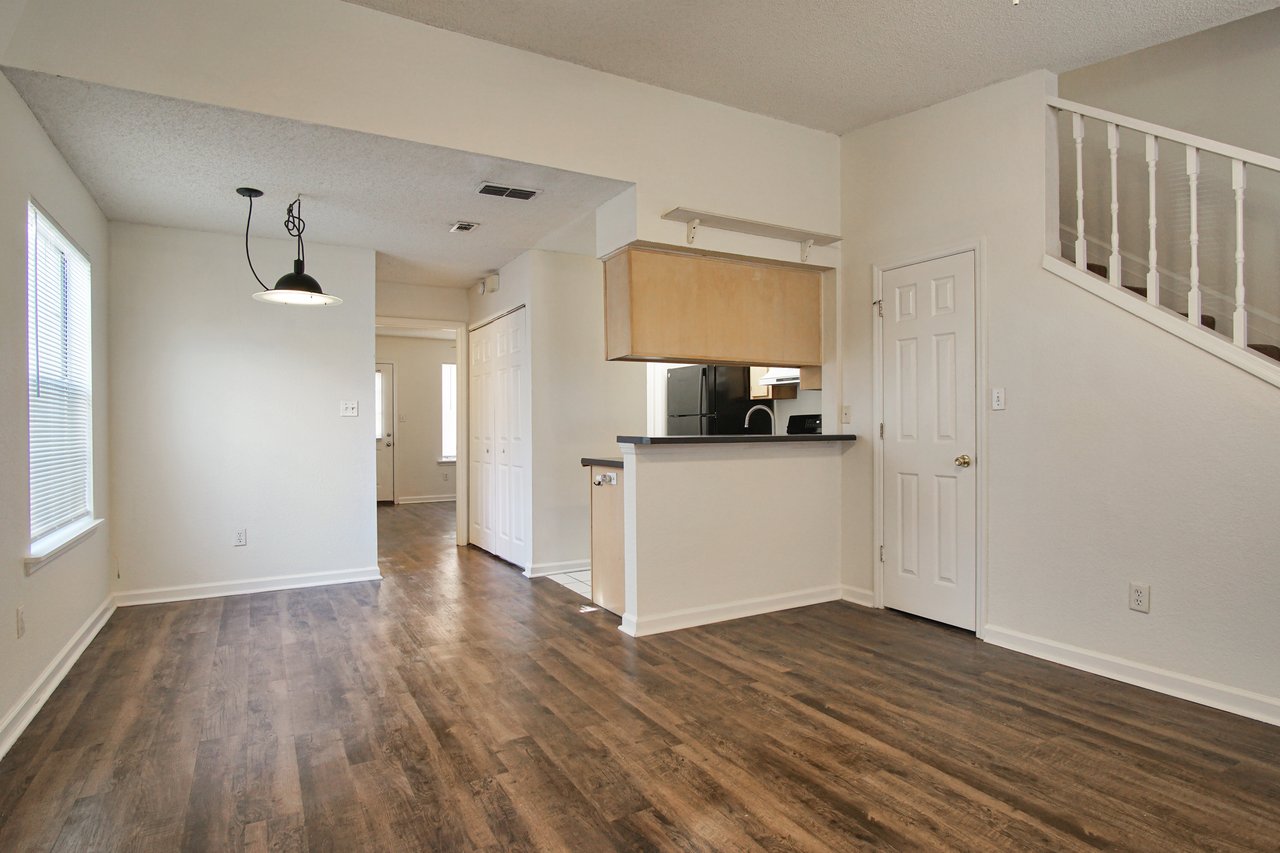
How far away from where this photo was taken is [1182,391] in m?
2.82

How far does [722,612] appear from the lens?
12.6 ft

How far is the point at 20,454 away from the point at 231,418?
6.40 ft

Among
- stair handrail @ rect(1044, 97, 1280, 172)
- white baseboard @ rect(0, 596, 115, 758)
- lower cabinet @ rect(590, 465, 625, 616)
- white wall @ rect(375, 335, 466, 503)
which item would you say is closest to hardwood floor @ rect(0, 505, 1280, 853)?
white baseboard @ rect(0, 596, 115, 758)

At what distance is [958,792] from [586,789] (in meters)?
1.06

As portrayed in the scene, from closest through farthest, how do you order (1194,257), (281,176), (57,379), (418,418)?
1. (1194,257)
2. (57,379)
3. (281,176)
4. (418,418)

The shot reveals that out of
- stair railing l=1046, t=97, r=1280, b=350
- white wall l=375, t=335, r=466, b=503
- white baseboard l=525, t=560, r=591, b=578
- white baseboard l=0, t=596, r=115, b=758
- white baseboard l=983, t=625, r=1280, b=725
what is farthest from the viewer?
white wall l=375, t=335, r=466, b=503

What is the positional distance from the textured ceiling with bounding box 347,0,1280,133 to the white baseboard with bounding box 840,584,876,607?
108 inches

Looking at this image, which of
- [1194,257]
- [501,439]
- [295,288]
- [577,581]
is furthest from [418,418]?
[1194,257]

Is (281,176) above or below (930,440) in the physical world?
above

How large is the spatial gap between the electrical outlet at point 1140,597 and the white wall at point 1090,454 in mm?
31

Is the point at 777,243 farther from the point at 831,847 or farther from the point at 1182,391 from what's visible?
the point at 831,847

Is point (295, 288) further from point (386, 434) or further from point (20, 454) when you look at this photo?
point (386, 434)

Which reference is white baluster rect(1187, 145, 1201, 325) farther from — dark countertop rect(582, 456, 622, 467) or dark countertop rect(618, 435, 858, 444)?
dark countertop rect(582, 456, 622, 467)

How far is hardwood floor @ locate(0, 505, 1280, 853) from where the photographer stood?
1.86 metres
